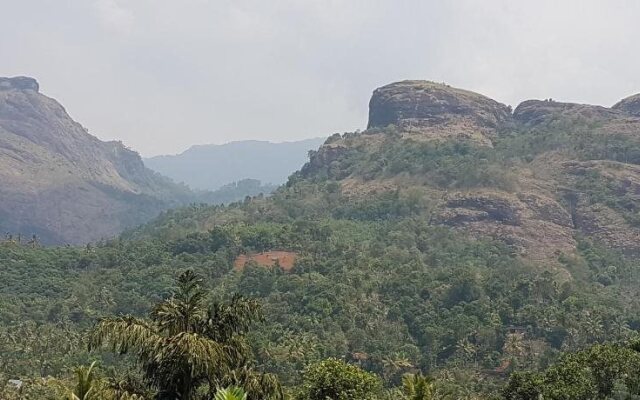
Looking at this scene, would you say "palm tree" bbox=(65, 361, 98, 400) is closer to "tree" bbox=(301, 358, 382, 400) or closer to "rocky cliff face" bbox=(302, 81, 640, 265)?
"tree" bbox=(301, 358, 382, 400)

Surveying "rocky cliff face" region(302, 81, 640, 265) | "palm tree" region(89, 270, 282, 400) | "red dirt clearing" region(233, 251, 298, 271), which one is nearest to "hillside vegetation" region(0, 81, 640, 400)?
"rocky cliff face" region(302, 81, 640, 265)

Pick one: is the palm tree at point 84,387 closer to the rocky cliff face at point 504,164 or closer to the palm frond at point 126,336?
the palm frond at point 126,336

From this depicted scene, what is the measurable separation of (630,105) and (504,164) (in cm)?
3504

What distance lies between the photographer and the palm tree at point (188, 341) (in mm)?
10070

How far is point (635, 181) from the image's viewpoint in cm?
9556

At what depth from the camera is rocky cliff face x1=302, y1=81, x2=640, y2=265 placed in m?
93.8

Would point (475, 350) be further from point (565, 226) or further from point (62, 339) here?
point (565, 226)

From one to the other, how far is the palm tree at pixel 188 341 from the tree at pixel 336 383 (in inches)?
429

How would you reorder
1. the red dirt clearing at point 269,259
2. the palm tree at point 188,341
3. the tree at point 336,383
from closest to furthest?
the palm tree at point 188,341
the tree at point 336,383
the red dirt clearing at point 269,259

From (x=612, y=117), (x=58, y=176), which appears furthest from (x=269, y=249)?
(x=58, y=176)

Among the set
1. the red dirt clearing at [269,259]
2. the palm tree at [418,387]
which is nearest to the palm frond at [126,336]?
the palm tree at [418,387]

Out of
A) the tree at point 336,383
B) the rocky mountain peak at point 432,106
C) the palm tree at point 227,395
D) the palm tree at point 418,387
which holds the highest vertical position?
the rocky mountain peak at point 432,106

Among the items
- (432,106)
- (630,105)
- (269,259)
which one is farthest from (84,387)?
(630,105)

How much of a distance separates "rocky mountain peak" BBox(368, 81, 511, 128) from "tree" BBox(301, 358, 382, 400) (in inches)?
4309
